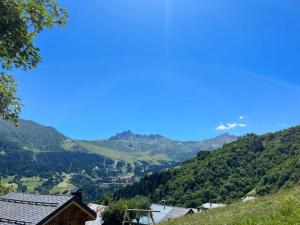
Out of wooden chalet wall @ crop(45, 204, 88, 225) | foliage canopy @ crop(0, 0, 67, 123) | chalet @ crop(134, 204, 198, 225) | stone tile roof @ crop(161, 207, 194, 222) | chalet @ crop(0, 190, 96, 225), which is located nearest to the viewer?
foliage canopy @ crop(0, 0, 67, 123)

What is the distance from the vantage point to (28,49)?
1484cm

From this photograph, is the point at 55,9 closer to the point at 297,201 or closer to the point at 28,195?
the point at 297,201

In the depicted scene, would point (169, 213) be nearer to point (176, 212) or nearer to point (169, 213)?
point (169, 213)

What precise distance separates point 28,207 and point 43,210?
1.29m

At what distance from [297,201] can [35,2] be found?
47.3 ft

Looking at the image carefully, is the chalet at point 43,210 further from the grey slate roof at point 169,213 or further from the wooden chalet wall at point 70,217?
the grey slate roof at point 169,213

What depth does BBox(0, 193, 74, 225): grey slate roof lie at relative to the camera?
25.5 metres

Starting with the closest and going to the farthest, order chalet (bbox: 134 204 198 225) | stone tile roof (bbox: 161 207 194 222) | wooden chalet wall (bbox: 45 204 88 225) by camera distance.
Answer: wooden chalet wall (bbox: 45 204 88 225), chalet (bbox: 134 204 198 225), stone tile roof (bbox: 161 207 194 222)

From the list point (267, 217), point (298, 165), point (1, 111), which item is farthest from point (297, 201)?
point (298, 165)

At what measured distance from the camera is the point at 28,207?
27297 millimetres

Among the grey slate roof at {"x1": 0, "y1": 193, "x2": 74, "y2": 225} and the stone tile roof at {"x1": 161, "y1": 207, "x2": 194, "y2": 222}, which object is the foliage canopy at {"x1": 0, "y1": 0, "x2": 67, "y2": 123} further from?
the stone tile roof at {"x1": 161, "y1": 207, "x2": 194, "y2": 222}

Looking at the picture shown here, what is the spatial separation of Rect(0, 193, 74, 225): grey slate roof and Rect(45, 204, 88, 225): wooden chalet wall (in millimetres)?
728

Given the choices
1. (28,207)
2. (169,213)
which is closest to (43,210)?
(28,207)

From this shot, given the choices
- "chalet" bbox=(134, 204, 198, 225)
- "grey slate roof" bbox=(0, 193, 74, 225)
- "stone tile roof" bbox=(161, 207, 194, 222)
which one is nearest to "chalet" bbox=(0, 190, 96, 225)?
"grey slate roof" bbox=(0, 193, 74, 225)
